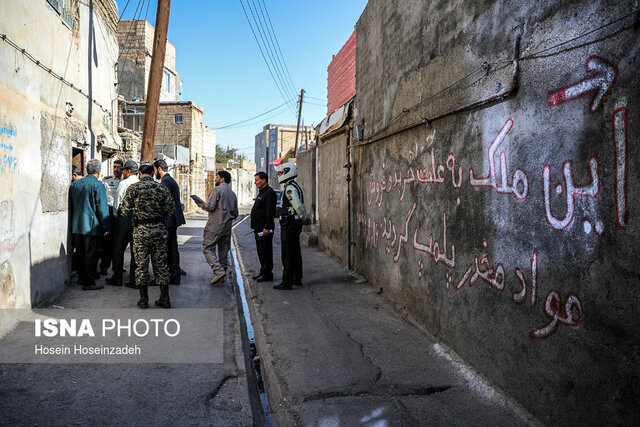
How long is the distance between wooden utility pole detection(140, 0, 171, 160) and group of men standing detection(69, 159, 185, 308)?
1.27 meters

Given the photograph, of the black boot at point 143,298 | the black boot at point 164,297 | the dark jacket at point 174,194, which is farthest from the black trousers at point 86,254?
the black boot at point 164,297

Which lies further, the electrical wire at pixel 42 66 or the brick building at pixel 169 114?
the brick building at pixel 169 114

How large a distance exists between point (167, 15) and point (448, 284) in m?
8.43

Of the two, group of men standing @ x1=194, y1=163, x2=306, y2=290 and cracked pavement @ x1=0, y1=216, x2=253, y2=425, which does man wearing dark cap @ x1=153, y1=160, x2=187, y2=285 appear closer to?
group of men standing @ x1=194, y1=163, x2=306, y2=290

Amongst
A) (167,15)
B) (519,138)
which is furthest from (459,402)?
(167,15)

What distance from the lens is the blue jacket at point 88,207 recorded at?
6.37m

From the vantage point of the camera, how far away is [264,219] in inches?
286

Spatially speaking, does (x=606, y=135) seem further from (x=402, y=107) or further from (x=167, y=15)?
(x=167, y=15)

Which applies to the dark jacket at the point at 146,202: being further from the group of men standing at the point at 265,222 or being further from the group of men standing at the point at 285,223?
the group of men standing at the point at 285,223

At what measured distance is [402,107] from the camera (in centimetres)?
569

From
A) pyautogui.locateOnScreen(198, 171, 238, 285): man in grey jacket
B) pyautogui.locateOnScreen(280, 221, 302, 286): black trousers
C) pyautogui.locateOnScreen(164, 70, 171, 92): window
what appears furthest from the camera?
pyautogui.locateOnScreen(164, 70, 171, 92): window

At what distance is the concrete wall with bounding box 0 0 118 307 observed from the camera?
4.73 meters

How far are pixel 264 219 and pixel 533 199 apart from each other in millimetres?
4888

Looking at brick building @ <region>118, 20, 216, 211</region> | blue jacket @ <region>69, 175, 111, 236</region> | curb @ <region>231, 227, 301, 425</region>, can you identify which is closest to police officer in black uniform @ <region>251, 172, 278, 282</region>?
curb @ <region>231, 227, 301, 425</region>
